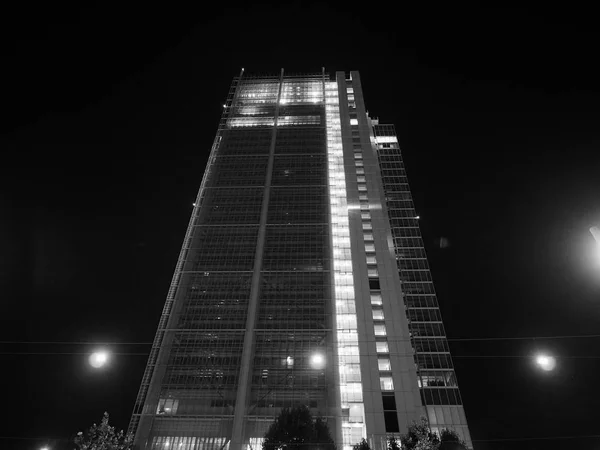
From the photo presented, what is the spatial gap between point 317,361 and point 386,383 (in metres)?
9.74

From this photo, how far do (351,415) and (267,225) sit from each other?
26.7m

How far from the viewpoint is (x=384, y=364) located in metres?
49.0

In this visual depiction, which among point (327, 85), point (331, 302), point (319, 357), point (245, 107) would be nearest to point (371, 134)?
point (327, 85)

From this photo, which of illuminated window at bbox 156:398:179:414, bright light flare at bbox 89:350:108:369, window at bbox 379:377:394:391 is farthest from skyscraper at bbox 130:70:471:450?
bright light flare at bbox 89:350:108:369

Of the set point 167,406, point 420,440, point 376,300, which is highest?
point 376,300

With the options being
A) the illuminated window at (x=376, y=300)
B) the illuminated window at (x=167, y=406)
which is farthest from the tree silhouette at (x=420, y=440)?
the illuminated window at (x=167, y=406)

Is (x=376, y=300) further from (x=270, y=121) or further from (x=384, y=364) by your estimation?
(x=270, y=121)

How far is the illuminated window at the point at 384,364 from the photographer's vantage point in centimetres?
4826

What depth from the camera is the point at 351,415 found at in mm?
45375

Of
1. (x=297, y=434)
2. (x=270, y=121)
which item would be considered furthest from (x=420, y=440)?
(x=270, y=121)

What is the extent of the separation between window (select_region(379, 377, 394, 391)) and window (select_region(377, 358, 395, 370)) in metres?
1.19

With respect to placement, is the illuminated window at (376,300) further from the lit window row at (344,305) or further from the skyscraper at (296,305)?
the lit window row at (344,305)

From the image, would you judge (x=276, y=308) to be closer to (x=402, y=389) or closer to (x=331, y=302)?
(x=331, y=302)

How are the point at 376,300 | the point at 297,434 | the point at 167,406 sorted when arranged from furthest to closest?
the point at 376,300, the point at 167,406, the point at 297,434
